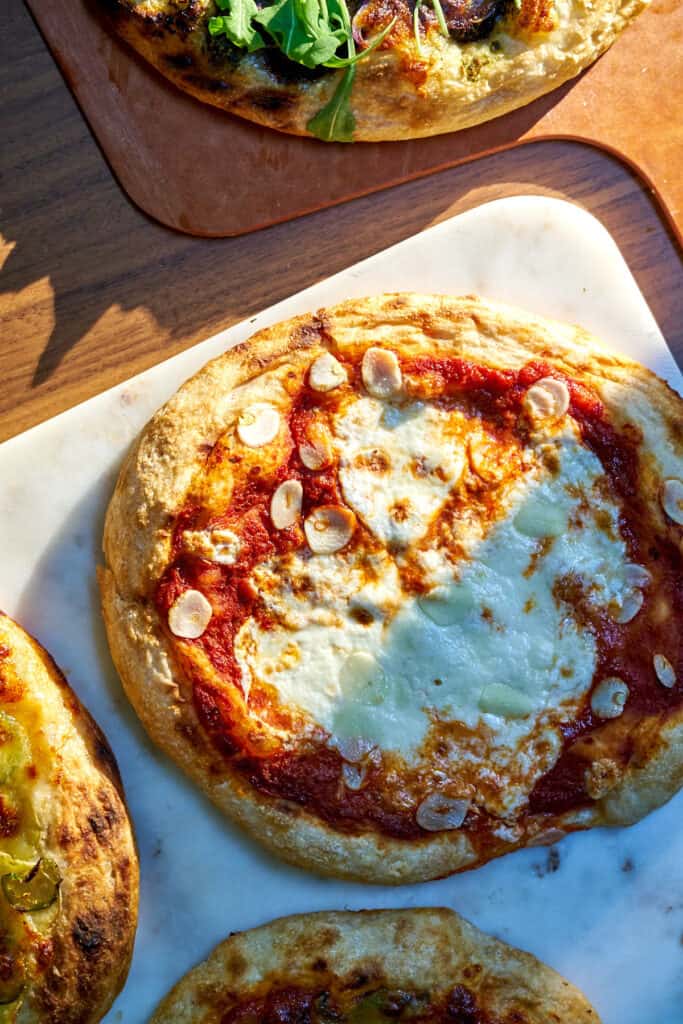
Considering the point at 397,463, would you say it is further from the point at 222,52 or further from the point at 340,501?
the point at 222,52

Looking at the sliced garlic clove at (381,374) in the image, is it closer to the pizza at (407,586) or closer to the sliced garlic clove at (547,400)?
the pizza at (407,586)

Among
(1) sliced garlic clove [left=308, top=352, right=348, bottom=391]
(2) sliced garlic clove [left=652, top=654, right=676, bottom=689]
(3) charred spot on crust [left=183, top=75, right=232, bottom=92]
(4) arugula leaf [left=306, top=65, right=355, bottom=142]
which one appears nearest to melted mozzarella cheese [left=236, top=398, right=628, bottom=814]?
(1) sliced garlic clove [left=308, top=352, right=348, bottom=391]

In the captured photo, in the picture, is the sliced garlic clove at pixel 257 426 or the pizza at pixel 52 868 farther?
the sliced garlic clove at pixel 257 426

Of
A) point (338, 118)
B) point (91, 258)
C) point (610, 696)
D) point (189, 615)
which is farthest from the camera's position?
point (91, 258)

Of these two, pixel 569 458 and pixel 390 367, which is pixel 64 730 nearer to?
pixel 390 367

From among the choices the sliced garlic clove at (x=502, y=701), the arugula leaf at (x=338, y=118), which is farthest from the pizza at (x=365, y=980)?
the arugula leaf at (x=338, y=118)

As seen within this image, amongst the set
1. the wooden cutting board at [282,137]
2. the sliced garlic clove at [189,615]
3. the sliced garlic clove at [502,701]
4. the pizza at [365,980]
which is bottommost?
the pizza at [365,980]

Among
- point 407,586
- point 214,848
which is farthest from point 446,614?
point 214,848

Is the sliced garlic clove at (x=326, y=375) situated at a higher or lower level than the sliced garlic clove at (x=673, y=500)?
lower

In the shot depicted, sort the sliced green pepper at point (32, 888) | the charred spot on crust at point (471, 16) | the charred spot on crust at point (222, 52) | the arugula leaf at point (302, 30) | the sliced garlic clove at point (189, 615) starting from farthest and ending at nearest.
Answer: the charred spot on crust at point (471, 16)
the charred spot on crust at point (222, 52)
the arugula leaf at point (302, 30)
the sliced garlic clove at point (189, 615)
the sliced green pepper at point (32, 888)
